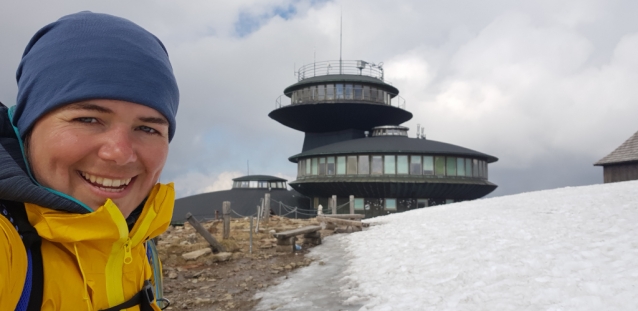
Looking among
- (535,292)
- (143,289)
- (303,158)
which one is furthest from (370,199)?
(143,289)

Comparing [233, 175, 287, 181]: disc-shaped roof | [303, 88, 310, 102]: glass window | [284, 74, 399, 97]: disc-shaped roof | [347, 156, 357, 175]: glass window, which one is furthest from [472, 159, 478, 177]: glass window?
[233, 175, 287, 181]: disc-shaped roof

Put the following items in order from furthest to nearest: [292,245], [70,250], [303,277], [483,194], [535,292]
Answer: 1. [483,194]
2. [292,245]
3. [303,277]
4. [535,292]
5. [70,250]

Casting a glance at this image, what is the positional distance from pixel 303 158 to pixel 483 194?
1513cm

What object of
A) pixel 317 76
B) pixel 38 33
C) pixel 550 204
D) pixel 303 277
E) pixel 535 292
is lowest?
pixel 303 277

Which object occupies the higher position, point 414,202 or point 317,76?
point 317,76

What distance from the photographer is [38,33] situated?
1.89 meters

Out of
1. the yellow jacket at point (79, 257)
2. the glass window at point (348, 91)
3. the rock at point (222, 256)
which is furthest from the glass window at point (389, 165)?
the yellow jacket at point (79, 257)

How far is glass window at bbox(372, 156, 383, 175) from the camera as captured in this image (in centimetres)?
2966

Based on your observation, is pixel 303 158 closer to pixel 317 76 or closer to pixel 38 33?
pixel 317 76

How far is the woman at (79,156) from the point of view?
1562 millimetres

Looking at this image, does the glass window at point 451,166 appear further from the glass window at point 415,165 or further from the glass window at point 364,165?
the glass window at point 364,165

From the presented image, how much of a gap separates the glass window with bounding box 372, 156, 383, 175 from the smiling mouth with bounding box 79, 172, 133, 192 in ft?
92.9

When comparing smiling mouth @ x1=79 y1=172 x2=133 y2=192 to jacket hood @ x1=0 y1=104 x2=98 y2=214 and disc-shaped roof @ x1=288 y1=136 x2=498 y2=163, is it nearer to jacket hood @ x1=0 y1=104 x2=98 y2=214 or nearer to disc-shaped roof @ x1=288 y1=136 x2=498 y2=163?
jacket hood @ x1=0 y1=104 x2=98 y2=214

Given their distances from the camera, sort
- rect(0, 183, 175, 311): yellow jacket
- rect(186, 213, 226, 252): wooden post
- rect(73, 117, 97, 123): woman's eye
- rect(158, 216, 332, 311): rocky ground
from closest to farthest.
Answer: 1. rect(0, 183, 175, 311): yellow jacket
2. rect(73, 117, 97, 123): woman's eye
3. rect(158, 216, 332, 311): rocky ground
4. rect(186, 213, 226, 252): wooden post
